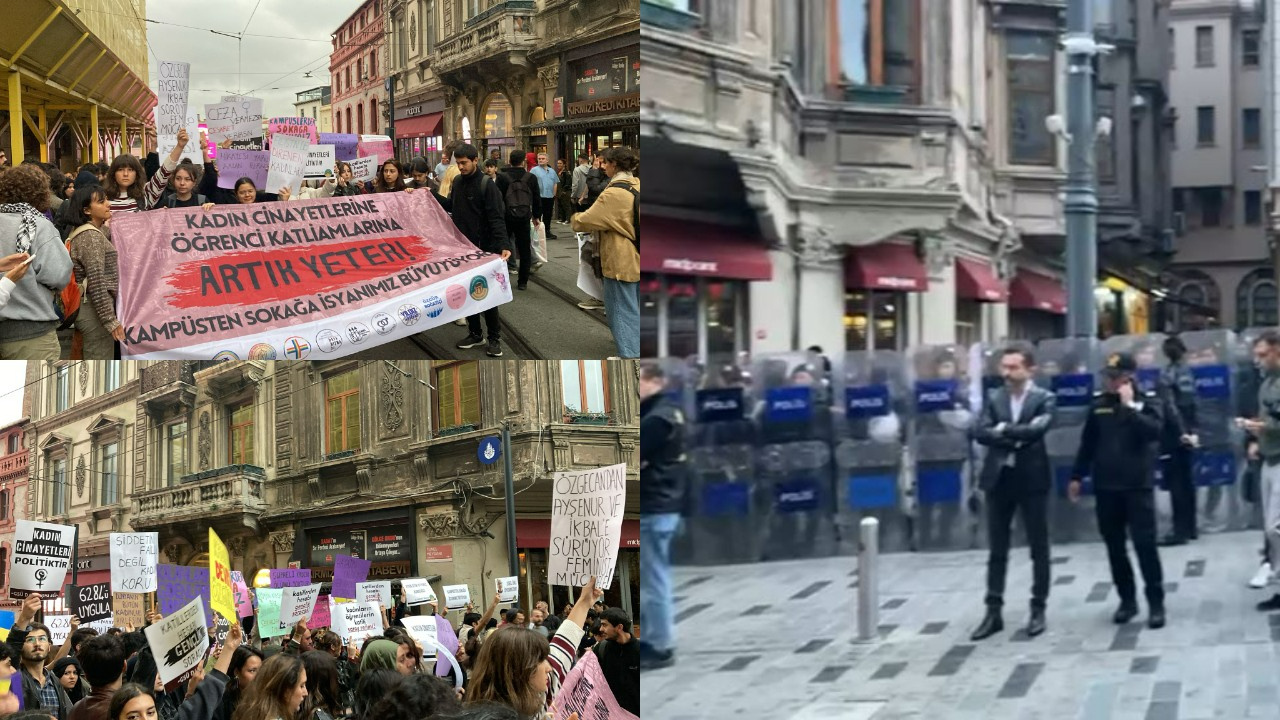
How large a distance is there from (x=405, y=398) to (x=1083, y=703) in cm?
386

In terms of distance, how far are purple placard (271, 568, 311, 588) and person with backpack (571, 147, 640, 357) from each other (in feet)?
10.2

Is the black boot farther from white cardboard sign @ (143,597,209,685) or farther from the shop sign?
the shop sign

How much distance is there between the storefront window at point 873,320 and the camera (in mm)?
2422

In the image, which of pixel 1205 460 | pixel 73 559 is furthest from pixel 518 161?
pixel 1205 460

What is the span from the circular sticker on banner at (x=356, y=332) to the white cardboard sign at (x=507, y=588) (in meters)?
2.10

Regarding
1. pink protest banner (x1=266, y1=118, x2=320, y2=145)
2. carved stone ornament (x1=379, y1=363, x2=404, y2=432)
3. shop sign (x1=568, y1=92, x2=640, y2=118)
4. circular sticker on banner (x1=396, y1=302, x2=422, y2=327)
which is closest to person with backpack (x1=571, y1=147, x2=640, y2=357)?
→ shop sign (x1=568, y1=92, x2=640, y2=118)

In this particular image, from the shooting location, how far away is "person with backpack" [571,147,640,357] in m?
3.95

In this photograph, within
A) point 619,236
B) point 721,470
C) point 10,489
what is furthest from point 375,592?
point 721,470

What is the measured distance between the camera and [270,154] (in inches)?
247

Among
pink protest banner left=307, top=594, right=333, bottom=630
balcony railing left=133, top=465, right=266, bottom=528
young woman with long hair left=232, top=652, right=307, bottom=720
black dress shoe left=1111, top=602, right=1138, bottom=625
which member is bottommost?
pink protest banner left=307, top=594, right=333, bottom=630

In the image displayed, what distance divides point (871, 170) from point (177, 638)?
2.58m

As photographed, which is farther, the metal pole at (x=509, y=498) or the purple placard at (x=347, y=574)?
the purple placard at (x=347, y=574)

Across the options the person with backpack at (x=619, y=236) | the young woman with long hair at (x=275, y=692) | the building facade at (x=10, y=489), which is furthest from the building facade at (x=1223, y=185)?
the building facade at (x=10, y=489)

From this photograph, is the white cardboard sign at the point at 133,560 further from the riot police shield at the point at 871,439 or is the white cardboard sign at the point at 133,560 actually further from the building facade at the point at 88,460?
the riot police shield at the point at 871,439
